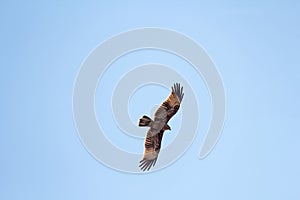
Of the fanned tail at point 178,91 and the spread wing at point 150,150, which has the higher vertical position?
the fanned tail at point 178,91

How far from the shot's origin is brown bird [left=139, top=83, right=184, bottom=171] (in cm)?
186

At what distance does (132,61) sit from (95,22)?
0.24 m

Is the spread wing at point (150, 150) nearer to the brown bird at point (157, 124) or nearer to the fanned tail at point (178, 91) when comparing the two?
the brown bird at point (157, 124)

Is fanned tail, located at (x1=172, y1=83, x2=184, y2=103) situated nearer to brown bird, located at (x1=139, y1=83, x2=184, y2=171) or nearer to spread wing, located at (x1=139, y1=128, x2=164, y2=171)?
brown bird, located at (x1=139, y1=83, x2=184, y2=171)

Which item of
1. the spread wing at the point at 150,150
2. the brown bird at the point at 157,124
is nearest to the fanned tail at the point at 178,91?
the brown bird at the point at 157,124

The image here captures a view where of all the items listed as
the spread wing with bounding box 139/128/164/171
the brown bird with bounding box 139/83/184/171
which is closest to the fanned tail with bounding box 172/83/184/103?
the brown bird with bounding box 139/83/184/171

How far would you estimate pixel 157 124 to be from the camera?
1.88 m

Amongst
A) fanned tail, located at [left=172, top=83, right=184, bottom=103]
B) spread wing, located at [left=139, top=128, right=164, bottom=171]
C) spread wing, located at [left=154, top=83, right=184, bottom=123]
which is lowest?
spread wing, located at [left=139, top=128, right=164, bottom=171]

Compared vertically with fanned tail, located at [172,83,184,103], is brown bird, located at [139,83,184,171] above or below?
below

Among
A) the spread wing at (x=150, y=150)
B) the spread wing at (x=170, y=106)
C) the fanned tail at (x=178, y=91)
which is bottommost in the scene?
the spread wing at (x=150, y=150)

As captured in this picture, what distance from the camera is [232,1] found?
1.98m

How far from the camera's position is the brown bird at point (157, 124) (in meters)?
1.86

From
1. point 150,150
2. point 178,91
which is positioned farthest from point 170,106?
point 150,150

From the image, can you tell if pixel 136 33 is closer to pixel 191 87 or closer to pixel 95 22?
pixel 95 22
